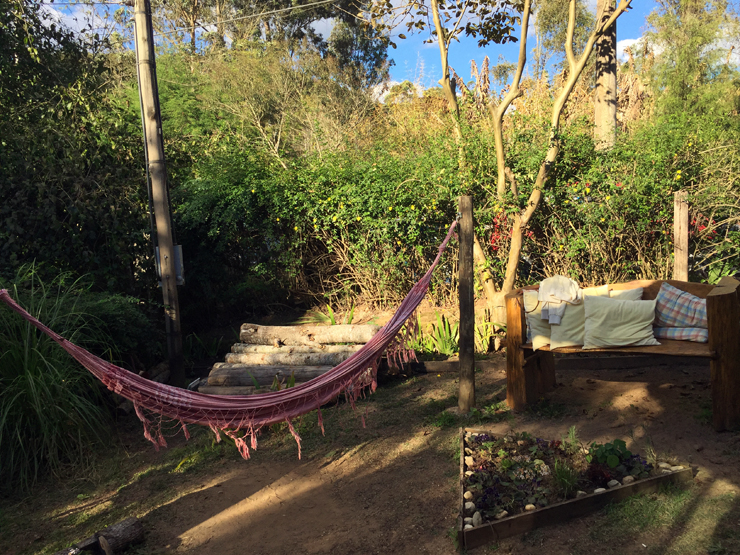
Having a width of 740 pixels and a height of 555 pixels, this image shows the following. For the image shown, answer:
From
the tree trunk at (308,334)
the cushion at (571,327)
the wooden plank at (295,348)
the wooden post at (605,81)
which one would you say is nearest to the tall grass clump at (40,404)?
the wooden plank at (295,348)

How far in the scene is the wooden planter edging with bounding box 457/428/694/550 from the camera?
8.38 ft

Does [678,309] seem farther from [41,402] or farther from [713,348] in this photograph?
[41,402]

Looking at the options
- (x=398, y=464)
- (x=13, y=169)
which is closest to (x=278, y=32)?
(x=13, y=169)

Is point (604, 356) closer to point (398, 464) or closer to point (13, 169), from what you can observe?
point (398, 464)

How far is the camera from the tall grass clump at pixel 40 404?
12.0 feet

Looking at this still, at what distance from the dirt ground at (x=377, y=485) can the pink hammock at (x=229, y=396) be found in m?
0.35

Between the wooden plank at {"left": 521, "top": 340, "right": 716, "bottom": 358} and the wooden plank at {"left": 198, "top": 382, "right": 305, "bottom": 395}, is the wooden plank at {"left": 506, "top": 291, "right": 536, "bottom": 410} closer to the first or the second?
the wooden plank at {"left": 521, "top": 340, "right": 716, "bottom": 358}

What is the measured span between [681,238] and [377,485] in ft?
11.0

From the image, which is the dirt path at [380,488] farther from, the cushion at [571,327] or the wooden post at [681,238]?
the wooden post at [681,238]

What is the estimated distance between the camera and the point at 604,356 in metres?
5.05

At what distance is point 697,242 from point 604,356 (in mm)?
1565

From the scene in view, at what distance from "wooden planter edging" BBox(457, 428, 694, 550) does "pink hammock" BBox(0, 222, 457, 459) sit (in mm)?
1033

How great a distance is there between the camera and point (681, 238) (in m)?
4.78

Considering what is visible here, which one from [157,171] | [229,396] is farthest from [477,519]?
[157,171]
